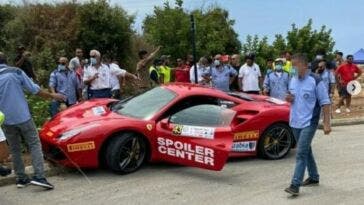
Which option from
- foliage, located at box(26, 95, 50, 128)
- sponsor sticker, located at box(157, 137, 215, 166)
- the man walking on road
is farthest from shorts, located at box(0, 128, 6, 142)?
the man walking on road

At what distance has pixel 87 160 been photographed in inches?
332

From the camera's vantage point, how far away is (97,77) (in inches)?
463

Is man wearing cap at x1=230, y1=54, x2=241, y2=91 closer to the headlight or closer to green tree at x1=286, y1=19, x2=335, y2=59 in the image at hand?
the headlight

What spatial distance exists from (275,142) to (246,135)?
0.62 m

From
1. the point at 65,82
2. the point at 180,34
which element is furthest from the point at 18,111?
the point at 180,34

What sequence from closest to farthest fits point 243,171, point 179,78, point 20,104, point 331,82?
point 20,104 → point 243,171 → point 331,82 → point 179,78

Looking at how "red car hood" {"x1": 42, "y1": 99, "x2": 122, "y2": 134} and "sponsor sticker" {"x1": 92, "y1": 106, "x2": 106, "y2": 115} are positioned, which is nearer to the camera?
"red car hood" {"x1": 42, "y1": 99, "x2": 122, "y2": 134}

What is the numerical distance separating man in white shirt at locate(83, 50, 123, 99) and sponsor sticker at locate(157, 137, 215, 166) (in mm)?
3318

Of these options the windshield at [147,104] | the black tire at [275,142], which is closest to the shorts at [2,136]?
the windshield at [147,104]

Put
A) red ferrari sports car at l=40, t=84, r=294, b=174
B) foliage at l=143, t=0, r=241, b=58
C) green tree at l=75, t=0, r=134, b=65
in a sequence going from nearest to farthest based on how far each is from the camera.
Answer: red ferrari sports car at l=40, t=84, r=294, b=174 < green tree at l=75, t=0, r=134, b=65 < foliage at l=143, t=0, r=241, b=58

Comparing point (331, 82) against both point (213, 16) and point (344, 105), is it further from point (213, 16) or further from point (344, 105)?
point (213, 16)

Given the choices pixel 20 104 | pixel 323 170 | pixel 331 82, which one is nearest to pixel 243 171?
pixel 323 170

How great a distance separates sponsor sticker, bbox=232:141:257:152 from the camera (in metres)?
9.44

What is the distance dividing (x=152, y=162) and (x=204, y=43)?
1984 centimetres
